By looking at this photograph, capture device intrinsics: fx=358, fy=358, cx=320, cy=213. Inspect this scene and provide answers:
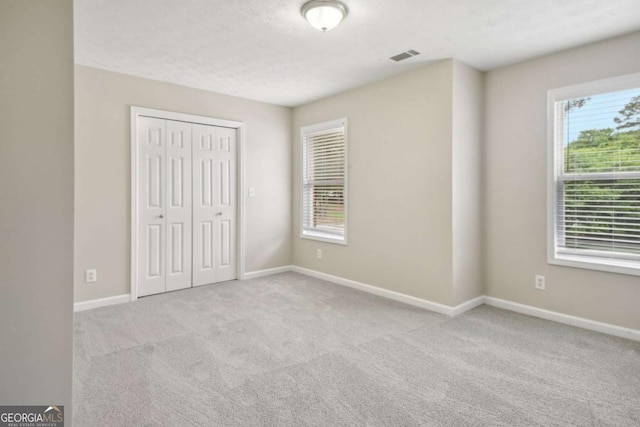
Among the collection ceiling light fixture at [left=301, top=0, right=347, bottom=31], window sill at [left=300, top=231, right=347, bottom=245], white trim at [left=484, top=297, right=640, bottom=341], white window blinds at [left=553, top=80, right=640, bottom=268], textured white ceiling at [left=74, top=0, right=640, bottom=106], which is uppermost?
textured white ceiling at [left=74, top=0, right=640, bottom=106]

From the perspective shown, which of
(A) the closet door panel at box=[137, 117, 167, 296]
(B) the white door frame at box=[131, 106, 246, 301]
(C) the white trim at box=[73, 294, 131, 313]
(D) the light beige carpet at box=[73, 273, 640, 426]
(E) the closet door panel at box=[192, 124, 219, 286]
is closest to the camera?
(D) the light beige carpet at box=[73, 273, 640, 426]

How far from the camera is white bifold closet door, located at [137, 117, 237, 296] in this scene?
4.09 m

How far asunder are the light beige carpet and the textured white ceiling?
2439 mm

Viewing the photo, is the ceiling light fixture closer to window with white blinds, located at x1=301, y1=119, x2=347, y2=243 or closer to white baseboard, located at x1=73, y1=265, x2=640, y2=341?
window with white blinds, located at x1=301, y1=119, x2=347, y2=243

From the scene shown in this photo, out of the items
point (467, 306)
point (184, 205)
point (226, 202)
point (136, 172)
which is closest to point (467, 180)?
point (467, 306)

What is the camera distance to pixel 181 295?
13.6ft

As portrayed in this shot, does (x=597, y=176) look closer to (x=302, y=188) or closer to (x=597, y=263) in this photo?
(x=597, y=263)

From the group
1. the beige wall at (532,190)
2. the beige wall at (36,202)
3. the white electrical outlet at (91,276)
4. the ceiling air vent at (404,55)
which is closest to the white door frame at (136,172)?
the white electrical outlet at (91,276)

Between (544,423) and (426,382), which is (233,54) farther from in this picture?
(544,423)

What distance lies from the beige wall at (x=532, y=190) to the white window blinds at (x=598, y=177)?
0.45 ft

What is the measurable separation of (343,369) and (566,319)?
2.20m

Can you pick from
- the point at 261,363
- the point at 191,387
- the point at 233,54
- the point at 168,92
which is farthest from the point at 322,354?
the point at 168,92
